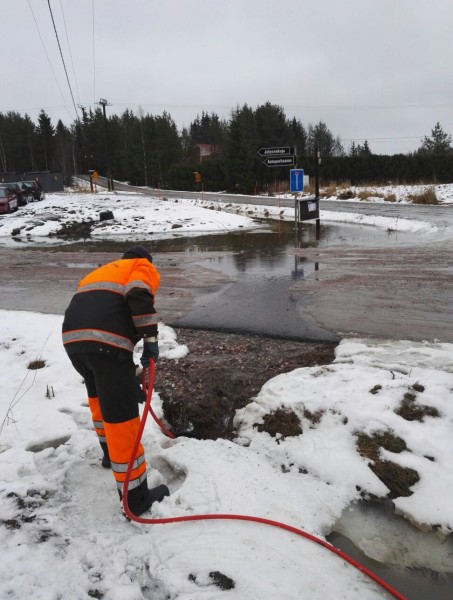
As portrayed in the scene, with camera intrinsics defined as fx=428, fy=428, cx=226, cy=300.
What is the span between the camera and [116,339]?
8.95ft

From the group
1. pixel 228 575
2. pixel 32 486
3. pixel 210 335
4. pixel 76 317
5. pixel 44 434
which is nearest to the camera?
pixel 228 575

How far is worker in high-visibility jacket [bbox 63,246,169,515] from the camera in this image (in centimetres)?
Answer: 272

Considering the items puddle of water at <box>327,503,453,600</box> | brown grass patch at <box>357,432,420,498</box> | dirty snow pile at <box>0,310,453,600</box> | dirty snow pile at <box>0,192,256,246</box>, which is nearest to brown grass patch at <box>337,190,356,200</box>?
dirty snow pile at <box>0,192,256,246</box>

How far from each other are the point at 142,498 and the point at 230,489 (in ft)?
2.03

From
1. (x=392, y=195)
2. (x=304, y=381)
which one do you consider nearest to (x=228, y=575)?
(x=304, y=381)

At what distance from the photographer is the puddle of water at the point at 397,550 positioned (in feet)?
8.15

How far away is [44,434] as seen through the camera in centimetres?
376

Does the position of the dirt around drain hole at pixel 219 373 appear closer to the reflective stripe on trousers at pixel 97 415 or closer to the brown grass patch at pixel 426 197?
the reflective stripe on trousers at pixel 97 415

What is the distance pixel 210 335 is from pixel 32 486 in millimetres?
3131

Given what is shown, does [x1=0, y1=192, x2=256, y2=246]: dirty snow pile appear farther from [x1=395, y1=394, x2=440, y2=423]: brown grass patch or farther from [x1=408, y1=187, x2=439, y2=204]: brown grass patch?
[x1=395, y1=394, x2=440, y2=423]: brown grass patch

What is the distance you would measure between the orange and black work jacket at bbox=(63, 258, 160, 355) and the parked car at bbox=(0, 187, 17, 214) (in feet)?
84.6

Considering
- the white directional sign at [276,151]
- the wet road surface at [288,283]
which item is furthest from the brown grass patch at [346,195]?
the white directional sign at [276,151]

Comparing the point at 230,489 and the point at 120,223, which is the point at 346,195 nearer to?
the point at 120,223

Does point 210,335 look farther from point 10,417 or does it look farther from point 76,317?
point 76,317
